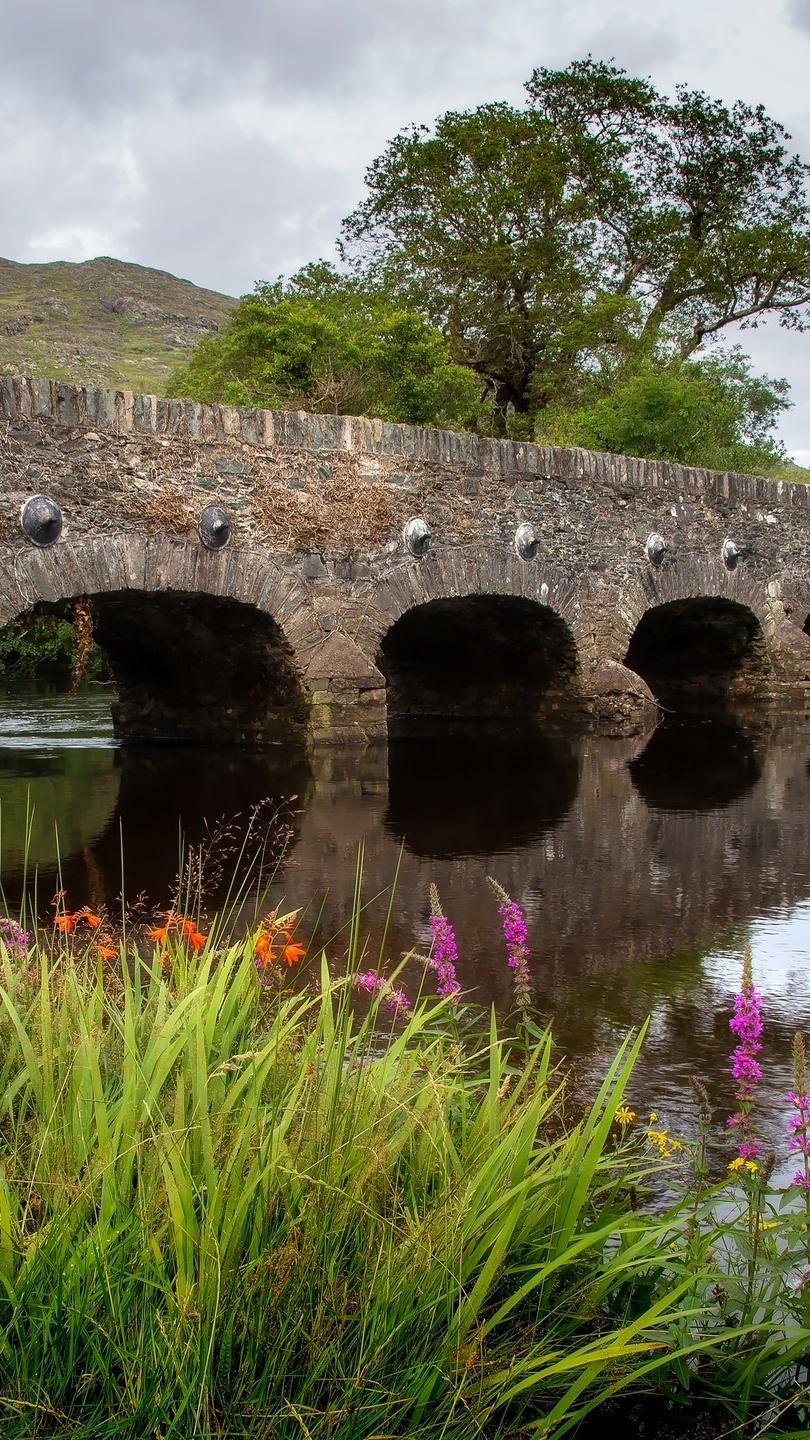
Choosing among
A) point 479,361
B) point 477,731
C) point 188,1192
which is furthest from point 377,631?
point 479,361

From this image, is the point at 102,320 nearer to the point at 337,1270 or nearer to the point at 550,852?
the point at 550,852

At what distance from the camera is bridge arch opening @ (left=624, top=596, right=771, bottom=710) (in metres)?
17.5

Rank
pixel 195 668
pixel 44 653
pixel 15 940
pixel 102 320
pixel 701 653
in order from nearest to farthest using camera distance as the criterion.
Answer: pixel 15 940 → pixel 195 668 → pixel 701 653 → pixel 44 653 → pixel 102 320

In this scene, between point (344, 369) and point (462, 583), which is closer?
point (462, 583)

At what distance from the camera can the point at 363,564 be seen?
39.4 feet

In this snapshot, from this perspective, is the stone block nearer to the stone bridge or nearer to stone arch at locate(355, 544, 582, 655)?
the stone bridge

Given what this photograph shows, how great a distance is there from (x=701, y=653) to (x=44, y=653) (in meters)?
15.2

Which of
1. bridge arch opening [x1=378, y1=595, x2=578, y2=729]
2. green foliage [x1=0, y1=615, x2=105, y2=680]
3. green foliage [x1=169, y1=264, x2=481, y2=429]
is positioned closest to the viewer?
bridge arch opening [x1=378, y1=595, x2=578, y2=729]

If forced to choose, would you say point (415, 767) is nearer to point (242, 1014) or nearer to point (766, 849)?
point (766, 849)

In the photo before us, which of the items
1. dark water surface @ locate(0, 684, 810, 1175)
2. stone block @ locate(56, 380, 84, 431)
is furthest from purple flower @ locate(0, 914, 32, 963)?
stone block @ locate(56, 380, 84, 431)

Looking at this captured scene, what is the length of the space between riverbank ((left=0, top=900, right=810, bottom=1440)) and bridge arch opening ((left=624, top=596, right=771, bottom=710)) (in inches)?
579

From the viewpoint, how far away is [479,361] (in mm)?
27703

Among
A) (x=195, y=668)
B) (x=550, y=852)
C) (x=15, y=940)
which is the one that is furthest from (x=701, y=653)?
(x=15, y=940)

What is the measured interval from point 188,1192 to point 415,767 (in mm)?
10011
